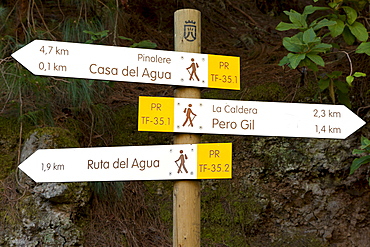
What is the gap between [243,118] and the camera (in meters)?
2.06

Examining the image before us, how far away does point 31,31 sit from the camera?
11.9 feet

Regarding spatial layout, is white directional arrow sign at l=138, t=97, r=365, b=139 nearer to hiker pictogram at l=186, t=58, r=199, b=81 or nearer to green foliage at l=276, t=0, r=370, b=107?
hiker pictogram at l=186, t=58, r=199, b=81

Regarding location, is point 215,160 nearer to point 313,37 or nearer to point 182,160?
point 182,160

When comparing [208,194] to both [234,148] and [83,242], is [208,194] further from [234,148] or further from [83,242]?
[83,242]

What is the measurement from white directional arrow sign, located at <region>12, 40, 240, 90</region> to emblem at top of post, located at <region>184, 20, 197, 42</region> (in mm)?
106

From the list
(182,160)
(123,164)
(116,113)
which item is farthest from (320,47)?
(116,113)

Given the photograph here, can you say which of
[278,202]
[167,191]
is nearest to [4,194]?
[167,191]

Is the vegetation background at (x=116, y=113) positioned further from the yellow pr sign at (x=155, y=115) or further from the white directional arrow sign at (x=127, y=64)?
the yellow pr sign at (x=155, y=115)

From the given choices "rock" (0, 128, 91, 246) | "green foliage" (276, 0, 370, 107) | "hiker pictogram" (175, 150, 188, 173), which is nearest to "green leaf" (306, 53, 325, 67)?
"green foliage" (276, 0, 370, 107)

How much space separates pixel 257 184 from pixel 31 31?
2.53 metres

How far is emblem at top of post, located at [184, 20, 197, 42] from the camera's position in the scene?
2111mm

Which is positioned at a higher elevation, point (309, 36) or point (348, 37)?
point (348, 37)

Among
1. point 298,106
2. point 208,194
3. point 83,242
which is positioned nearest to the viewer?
point 298,106

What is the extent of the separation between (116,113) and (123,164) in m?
2.26
